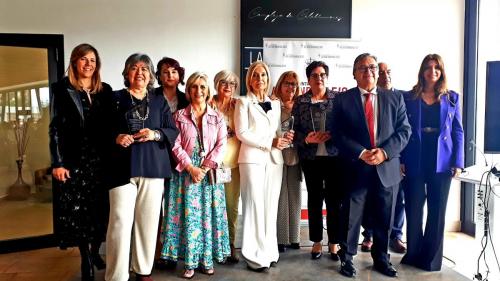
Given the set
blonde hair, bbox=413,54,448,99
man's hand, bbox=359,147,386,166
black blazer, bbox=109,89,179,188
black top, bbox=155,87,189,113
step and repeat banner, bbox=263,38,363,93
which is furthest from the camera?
step and repeat banner, bbox=263,38,363,93

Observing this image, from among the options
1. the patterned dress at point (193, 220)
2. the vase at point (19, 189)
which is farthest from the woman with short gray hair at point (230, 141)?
the vase at point (19, 189)

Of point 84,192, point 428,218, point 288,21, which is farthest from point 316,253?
point 288,21

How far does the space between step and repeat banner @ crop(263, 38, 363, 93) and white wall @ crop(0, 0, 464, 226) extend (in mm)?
238

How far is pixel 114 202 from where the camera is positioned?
255 cm

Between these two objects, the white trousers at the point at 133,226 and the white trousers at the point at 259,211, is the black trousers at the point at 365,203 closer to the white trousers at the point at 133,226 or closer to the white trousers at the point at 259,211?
the white trousers at the point at 259,211

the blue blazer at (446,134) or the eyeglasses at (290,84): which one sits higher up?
the eyeglasses at (290,84)

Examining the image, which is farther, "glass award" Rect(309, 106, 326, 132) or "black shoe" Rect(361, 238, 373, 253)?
"black shoe" Rect(361, 238, 373, 253)

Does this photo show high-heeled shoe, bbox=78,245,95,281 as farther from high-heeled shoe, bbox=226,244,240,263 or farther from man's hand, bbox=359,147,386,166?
man's hand, bbox=359,147,386,166

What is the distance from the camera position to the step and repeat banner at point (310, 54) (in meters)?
4.30

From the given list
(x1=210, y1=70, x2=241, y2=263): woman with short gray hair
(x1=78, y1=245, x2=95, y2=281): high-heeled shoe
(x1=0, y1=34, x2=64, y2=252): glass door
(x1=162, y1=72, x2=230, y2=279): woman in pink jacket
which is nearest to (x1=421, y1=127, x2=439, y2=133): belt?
(x1=210, y1=70, x2=241, y2=263): woman with short gray hair

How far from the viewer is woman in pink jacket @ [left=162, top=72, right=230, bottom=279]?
9.27 feet

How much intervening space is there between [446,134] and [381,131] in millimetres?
522

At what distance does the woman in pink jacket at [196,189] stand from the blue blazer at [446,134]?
150 centimetres

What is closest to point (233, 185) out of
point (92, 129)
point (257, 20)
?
point (92, 129)
